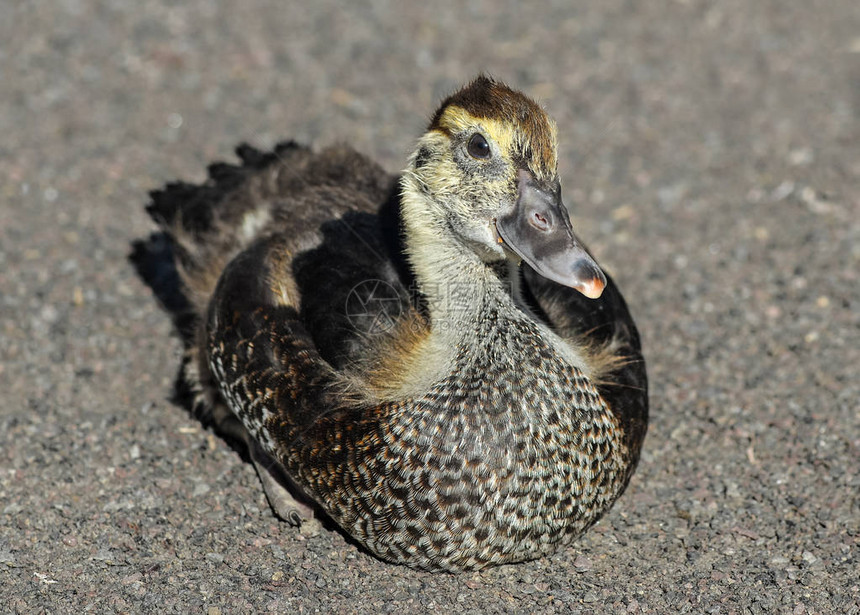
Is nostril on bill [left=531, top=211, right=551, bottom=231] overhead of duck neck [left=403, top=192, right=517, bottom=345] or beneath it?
overhead

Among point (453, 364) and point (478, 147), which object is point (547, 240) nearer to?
point (478, 147)

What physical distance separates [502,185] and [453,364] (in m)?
0.77

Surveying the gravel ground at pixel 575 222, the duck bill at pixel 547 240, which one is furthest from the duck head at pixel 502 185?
the gravel ground at pixel 575 222

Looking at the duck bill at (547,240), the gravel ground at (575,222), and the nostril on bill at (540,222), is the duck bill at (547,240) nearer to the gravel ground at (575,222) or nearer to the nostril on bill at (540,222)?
the nostril on bill at (540,222)

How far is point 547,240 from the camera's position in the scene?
164 inches

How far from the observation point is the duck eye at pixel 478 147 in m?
4.26

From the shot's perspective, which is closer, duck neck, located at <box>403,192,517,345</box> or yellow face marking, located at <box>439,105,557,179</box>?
yellow face marking, located at <box>439,105,557,179</box>

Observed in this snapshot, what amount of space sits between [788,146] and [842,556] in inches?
164

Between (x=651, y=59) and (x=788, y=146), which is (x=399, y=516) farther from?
(x=651, y=59)

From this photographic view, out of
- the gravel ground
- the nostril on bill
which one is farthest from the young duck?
the gravel ground

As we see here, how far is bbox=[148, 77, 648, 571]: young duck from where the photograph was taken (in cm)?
424

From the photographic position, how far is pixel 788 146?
803 centimetres

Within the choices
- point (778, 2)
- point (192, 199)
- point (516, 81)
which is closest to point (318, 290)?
point (192, 199)

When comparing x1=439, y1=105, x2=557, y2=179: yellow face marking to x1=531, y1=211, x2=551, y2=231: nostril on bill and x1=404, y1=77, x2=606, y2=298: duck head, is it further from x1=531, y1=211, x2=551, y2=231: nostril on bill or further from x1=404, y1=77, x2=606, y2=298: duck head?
x1=531, y1=211, x2=551, y2=231: nostril on bill
